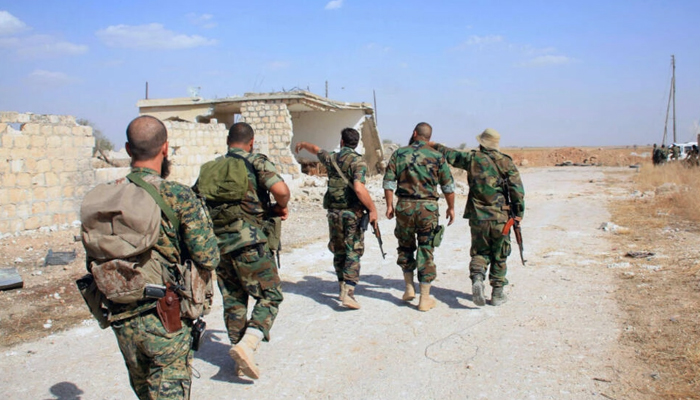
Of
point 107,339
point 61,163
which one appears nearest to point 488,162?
point 107,339

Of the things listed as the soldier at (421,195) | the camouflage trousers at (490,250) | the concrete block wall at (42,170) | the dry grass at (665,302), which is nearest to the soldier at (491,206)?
the camouflage trousers at (490,250)

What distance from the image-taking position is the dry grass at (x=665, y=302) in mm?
3504

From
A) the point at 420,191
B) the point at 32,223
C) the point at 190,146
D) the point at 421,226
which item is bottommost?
the point at 32,223

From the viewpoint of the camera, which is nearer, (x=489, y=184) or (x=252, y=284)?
(x=252, y=284)

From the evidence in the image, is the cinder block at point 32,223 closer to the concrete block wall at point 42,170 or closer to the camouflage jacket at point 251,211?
the concrete block wall at point 42,170

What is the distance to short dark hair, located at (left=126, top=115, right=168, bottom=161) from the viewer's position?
7.79 feet

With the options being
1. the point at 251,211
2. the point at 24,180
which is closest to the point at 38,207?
the point at 24,180

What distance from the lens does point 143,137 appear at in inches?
93.7

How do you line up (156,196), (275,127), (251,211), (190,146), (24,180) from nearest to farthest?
(156,196), (251,211), (24,180), (190,146), (275,127)

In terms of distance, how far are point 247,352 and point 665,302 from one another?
3.90 meters

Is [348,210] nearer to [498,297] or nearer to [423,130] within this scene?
[423,130]

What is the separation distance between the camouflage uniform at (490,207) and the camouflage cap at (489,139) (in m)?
0.05

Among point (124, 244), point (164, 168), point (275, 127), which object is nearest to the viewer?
point (124, 244)

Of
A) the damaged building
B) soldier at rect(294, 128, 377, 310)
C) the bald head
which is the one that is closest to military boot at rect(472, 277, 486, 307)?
soldier at rect(294, 128, 377, 310)
